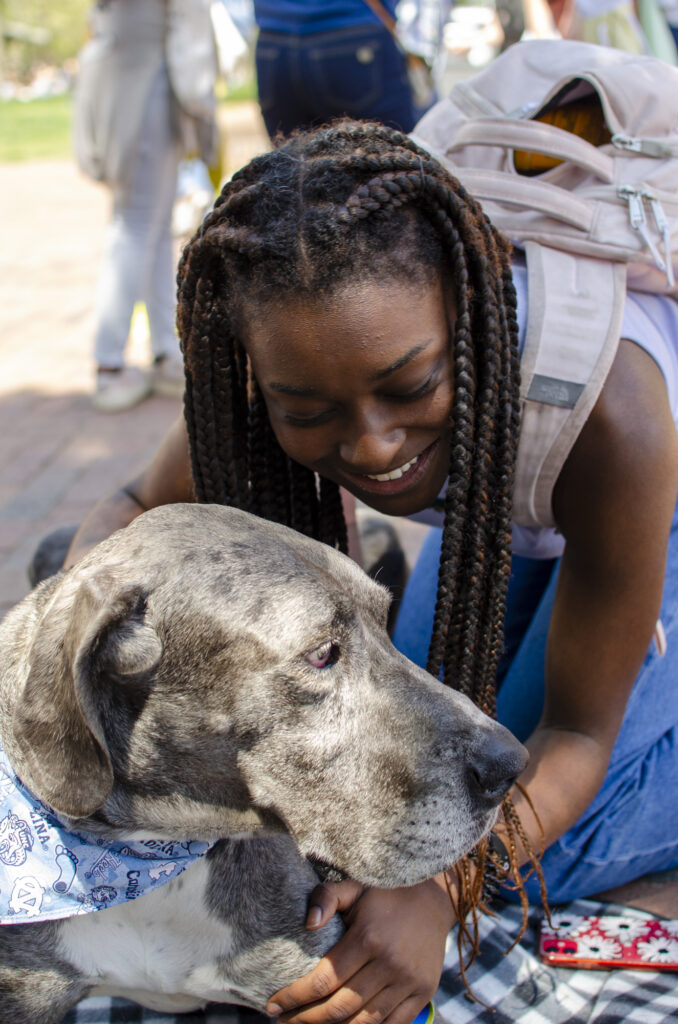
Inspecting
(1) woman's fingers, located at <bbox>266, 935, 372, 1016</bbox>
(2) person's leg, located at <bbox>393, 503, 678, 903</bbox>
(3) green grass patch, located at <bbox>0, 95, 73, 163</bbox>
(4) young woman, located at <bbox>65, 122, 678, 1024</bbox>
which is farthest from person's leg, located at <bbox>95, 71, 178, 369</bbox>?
(3) green grass patch, located at <bbox>0, 95, 73, 163</bbox>

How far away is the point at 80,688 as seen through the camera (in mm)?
1882

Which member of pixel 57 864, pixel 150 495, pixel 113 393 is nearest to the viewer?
pixel 57 864

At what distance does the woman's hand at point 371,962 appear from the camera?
2.21 metres

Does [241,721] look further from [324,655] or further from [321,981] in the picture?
[321,981]

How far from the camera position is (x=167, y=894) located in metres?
2.24

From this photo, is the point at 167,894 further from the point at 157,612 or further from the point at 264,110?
the point at 264,110

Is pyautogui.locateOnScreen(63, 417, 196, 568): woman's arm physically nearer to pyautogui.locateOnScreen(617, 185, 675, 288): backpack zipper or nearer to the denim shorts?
pyautogui.locateOnScreen(617, 185, 675, 288): backpack zipper

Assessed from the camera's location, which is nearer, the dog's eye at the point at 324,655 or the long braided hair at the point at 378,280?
the dog's eye at the point at 324,655

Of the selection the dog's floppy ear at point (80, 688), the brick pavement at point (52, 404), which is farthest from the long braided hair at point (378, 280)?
the brick pavement at point (52, 404)

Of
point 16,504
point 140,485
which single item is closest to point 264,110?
point 16,504

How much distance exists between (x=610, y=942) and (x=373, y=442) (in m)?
1.60

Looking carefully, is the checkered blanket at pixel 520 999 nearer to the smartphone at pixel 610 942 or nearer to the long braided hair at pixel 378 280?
the smartphone at pixel 610 942

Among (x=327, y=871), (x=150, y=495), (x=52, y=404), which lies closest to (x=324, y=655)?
(x=327, y=871)

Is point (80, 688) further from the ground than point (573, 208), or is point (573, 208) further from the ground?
point (573, 208)
